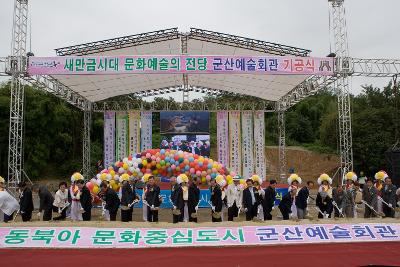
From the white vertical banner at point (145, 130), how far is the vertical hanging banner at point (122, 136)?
2.10 ft

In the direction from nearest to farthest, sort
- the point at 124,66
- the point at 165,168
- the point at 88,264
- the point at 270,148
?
the point at 88,264
the point at 124,66
the point at 165,168
the point at 270,148

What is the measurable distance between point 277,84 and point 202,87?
3.46 meters

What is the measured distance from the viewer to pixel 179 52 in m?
14.0

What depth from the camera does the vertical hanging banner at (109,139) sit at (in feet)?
54.4

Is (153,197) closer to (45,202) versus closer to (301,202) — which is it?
(45,202)

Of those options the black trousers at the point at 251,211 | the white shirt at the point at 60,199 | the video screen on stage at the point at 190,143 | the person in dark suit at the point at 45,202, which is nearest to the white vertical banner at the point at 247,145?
the video screen on stage at the point at 190,143

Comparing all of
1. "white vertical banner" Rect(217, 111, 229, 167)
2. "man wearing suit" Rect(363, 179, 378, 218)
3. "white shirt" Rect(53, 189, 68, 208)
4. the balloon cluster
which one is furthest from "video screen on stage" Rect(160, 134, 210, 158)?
"man wearing suit" Rect(363, 179, 378, 218)

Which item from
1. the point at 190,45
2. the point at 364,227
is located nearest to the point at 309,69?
the point at 190,45

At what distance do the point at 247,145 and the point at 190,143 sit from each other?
2394mm

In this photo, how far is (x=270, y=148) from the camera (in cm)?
2856

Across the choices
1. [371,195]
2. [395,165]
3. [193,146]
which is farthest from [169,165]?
[395,165]

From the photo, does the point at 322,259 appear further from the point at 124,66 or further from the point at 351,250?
the point at 124,66

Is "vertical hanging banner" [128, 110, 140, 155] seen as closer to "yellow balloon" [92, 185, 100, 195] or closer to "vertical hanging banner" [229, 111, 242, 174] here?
"vertical hanging banner" [229, 111, 242, 174]

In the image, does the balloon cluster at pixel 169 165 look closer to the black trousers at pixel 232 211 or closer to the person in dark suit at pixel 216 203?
the black trousers at pixel 232 211
